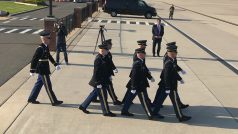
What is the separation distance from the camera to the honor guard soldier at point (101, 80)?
32.6 feet

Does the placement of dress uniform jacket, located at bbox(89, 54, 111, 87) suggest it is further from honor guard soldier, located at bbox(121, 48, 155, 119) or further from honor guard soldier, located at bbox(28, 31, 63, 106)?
honor guard soldier, located at bbox(28, 31, 63, 106)

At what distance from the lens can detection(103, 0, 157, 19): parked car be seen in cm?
4359

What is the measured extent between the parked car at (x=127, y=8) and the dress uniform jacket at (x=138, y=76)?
33.9 m

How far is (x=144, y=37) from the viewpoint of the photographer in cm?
2645

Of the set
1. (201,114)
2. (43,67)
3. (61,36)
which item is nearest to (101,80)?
(43,67)

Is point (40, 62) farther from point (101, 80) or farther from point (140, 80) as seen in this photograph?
point (140, 80)

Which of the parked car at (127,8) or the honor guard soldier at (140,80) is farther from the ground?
the honor guard soldier at (140,80)

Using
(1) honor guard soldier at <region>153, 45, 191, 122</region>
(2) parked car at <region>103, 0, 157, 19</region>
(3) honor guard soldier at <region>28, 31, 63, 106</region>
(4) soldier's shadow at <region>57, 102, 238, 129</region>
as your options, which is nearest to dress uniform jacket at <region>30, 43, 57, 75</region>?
(3) honor guard soldier at <region>28, 31, 63, 106</region>

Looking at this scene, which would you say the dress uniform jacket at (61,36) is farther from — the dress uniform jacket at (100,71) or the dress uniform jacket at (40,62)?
the dress uniform jacket at (100,71)

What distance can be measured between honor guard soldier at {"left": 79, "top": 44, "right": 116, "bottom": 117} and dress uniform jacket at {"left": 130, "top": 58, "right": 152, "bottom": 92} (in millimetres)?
689

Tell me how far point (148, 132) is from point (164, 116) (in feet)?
4.22

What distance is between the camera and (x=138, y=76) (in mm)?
9945

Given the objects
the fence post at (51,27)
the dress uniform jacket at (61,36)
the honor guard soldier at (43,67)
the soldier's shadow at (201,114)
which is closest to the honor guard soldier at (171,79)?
the soldier's shadow at (201,114)

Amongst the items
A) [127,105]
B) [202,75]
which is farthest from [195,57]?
[127,105]
